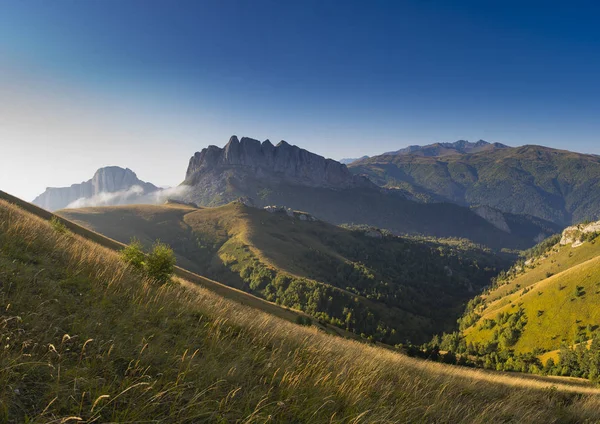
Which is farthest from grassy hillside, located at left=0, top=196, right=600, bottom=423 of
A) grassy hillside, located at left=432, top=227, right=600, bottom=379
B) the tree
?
grassy hillside, located at left=432, top=227, right=600, bottom=379

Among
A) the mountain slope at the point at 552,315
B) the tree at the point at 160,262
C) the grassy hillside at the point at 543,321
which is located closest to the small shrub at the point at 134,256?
the tree at the point at 160,262

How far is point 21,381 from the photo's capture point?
3805mm

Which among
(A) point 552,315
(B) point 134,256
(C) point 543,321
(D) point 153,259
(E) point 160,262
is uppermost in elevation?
(B) point 134,256

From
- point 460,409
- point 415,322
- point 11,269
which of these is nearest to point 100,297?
point 11,269

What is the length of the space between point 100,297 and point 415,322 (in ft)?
714

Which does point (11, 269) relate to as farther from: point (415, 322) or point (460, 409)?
point (415, 322)

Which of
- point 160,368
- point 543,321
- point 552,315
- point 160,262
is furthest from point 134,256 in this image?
point 552,315

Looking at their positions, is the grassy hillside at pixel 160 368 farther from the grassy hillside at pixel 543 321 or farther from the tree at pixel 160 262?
the grassy hillside at pixel 543 321

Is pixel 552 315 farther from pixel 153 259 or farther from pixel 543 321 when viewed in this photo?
pixel 153 259

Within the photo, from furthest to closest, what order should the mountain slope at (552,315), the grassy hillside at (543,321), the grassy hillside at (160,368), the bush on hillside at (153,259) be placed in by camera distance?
the mountain slope at (552,315) < the grassy hillside at (543,321) < the bush on hillside at (153,259) < the grassy hillside at (160,368)

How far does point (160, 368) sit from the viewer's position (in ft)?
16.7

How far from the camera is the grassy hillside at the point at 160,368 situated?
397 cm

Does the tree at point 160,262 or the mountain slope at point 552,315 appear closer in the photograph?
the tree at point 160,262

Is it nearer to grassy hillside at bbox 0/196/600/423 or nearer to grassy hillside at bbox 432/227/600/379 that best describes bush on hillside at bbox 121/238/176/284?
grassy hillside at bbox 0/196/600/423
